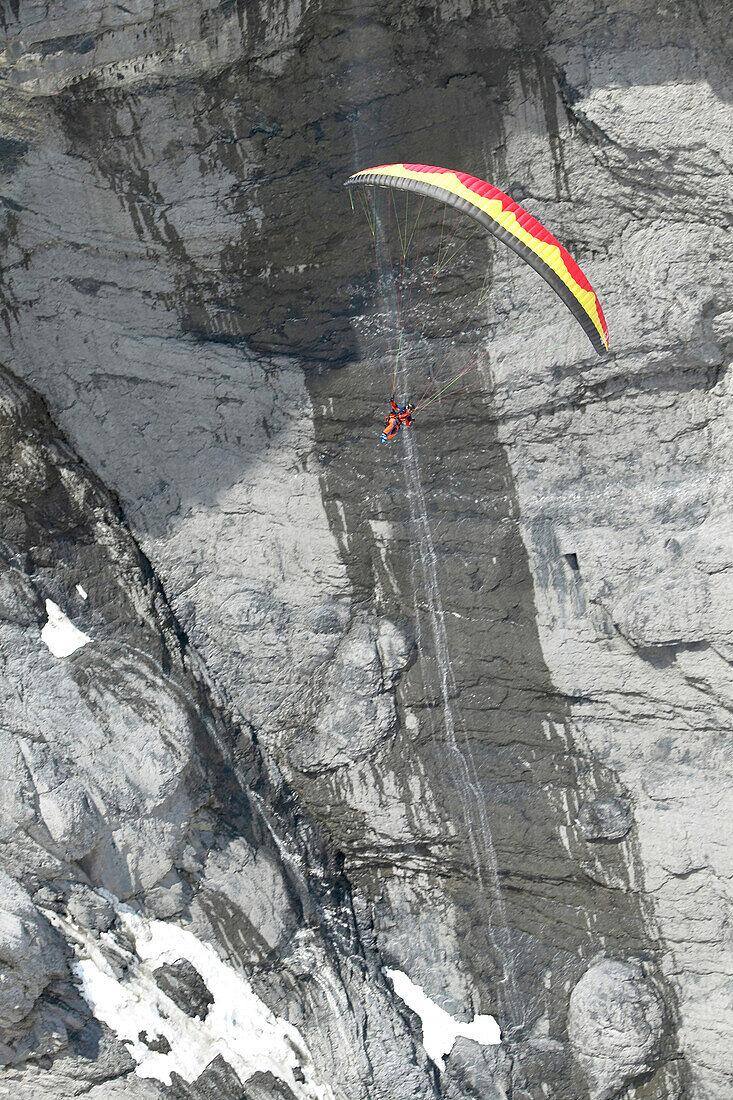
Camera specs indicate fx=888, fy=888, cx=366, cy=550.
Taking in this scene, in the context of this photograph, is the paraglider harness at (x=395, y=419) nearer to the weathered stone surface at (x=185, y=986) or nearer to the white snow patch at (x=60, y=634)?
the white snow patch at (x=60, y=634)

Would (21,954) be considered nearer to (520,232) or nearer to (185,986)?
(185,986)

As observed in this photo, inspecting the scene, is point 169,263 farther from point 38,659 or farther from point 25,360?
point 38,659

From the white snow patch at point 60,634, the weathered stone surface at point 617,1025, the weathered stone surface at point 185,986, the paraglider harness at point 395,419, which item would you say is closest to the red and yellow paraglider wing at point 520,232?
the paraglider harness at point 395,419

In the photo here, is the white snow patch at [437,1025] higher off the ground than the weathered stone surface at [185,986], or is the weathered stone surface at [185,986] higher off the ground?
the weathered stone surface at [185,986]

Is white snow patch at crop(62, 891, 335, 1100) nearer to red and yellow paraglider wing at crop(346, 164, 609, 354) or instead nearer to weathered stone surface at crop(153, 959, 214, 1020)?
weathered stone surface at crop(153, 959, 214, 1020)

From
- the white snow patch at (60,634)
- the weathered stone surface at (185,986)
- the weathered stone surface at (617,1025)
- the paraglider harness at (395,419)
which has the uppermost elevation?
the paraglider harness at (395,419)

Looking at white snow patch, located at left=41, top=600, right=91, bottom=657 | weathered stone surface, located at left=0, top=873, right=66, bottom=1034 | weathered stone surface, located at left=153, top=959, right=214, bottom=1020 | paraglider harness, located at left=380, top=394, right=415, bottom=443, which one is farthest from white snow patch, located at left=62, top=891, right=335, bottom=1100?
paraglider harness, located at left=380, top=394, right=415, bottom=443
